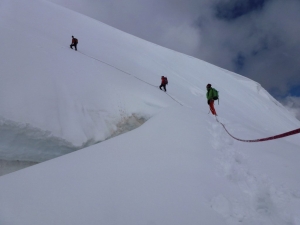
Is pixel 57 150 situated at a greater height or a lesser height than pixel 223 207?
greater

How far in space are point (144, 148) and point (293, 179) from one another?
251cm

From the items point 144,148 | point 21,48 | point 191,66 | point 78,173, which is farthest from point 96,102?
point 191,66

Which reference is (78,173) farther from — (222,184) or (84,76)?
(84,76)

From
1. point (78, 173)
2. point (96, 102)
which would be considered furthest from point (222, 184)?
point (96, 102)

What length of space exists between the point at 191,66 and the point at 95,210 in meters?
23.9

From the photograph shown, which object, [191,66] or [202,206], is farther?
[191,66]

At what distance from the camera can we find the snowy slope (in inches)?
98.5

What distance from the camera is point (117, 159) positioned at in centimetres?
366

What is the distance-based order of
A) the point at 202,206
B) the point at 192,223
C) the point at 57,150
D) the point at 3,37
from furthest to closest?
the point at 3,37 < the point at 57,150 < the point at 202,206 < the point at 192,223

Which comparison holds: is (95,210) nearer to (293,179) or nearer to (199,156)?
(199,156)

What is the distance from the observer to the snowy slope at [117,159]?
2502mm

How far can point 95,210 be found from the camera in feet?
8.04

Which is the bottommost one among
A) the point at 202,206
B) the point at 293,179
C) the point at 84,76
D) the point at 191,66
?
the point at 202,206

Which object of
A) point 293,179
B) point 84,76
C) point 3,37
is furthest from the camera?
point 3,37
